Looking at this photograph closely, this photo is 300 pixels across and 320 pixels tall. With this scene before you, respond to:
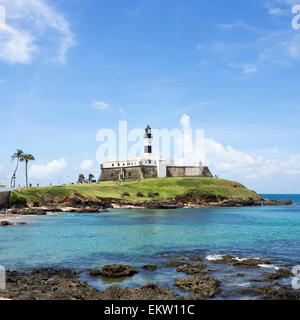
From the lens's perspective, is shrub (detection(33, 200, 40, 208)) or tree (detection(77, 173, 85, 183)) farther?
tree (detection(77, 173, 85, 183))

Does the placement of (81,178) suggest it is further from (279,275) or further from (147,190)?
(279,275)

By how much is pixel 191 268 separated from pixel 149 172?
409ft

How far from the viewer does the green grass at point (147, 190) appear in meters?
90.6

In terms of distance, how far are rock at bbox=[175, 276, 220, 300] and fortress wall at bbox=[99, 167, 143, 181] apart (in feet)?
405

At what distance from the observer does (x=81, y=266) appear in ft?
82.2

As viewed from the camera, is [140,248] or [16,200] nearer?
[140,248]

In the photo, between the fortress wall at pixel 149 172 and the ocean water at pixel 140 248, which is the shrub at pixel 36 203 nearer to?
the ocean water at pixel 140 248

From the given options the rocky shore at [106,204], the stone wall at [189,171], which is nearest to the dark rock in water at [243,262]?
the rocky shore at [106,204]

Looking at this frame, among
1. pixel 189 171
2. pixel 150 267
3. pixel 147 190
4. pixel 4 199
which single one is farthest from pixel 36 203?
pixel 189 171

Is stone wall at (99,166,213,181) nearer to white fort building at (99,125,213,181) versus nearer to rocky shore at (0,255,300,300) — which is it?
white fort building at (99,125,213,181)

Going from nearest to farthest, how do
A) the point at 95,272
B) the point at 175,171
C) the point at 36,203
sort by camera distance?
the point at 95,272, the point at 36,203, the point at 175,171

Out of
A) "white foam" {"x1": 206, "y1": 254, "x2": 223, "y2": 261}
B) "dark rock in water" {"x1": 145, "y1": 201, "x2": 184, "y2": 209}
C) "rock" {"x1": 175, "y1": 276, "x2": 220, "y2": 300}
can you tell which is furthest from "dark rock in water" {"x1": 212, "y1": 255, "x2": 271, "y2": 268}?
"dark rock in water" {"x1": 145, "y1": 201, "x2": 184, "y2": 209}

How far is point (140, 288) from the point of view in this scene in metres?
19.0

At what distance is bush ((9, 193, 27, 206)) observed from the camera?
79625 mm
